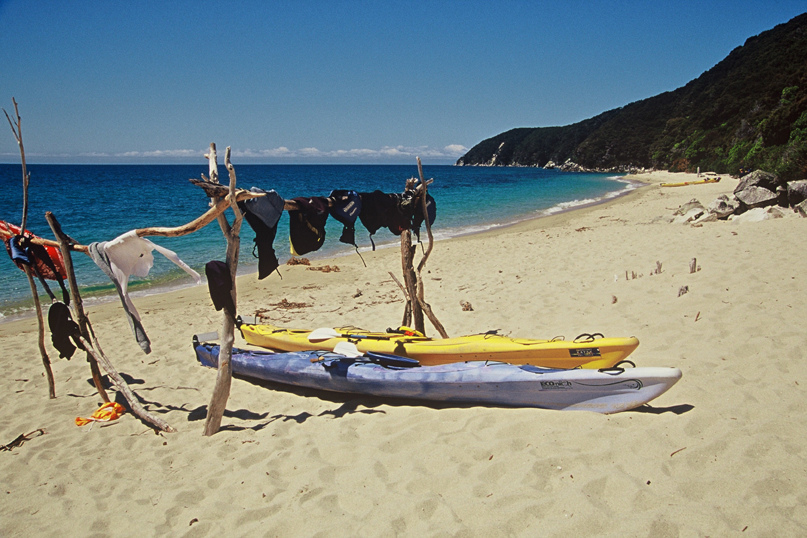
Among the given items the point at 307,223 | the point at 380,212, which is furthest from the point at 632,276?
the point at 307,223

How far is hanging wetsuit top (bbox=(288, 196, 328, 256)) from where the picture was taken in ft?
14.0

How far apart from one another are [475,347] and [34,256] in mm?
4578

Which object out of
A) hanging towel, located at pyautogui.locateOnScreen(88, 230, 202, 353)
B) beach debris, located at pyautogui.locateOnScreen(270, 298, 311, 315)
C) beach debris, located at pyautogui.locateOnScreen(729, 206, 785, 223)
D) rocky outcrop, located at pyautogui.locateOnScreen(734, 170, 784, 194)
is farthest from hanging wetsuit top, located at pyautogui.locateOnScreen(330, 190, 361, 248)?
rocky outcrop, located at pyautogui.locateOnScreen(734, 170, 784, 194)

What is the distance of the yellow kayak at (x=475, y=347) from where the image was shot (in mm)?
3795

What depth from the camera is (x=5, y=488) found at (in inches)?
127

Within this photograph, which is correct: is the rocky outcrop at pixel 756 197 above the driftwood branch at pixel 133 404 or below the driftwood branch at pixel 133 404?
above

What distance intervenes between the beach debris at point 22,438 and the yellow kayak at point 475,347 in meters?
2.42

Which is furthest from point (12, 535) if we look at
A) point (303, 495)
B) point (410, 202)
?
point (410, 202)

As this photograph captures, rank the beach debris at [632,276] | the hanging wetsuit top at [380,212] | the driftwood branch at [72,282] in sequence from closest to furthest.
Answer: the driftwood branch at [72,282], the hanging wetsuit top at [380,212], the beach debris at [632,276]

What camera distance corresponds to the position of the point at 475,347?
4266 millimetres

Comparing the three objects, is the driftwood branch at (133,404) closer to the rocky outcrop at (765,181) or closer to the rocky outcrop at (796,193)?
the rocky outcrop at (796,193)

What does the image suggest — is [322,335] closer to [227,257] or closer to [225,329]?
[225,329]

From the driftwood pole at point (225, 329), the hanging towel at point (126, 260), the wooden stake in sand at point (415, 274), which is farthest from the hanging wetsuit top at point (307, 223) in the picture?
the wooden stake in sand at point (415, 274)

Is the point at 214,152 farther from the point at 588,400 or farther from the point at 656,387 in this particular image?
the point at 656,387
